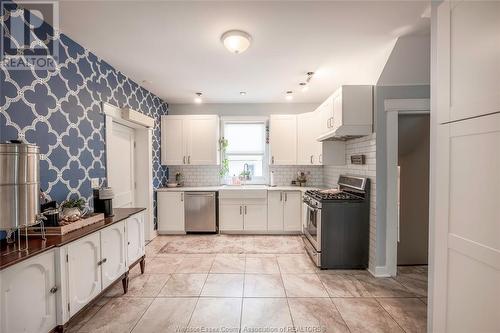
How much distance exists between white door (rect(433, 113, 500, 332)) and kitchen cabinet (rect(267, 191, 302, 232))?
2816mm

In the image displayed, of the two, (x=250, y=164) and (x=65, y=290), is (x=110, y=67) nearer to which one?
(x=65, y=290)

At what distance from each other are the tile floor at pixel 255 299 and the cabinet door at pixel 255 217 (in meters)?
0.97

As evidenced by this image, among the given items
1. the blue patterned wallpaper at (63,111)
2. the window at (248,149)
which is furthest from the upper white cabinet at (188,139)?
the blue patterned wallpaper at (63,111)

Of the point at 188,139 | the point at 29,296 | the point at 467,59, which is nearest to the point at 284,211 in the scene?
the point at 188,139

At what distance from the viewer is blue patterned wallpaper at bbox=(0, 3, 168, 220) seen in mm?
1763

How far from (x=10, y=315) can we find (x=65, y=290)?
34 centimetres

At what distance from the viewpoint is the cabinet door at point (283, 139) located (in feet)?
15.0

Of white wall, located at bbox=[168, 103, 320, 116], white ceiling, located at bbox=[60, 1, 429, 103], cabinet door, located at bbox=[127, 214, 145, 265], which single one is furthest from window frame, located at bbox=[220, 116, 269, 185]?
cabinet door, located at bbox=[127, 214, 145, 265]

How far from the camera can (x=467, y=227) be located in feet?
4.21

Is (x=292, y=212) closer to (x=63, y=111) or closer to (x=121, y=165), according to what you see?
(x=121, y=165)

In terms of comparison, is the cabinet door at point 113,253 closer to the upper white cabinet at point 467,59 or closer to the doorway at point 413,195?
the upper white cabinet at point 467,59

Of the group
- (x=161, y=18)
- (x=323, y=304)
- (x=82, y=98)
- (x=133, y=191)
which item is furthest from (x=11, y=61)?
(x=323, y=304)

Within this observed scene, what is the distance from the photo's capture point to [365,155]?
3043 mm

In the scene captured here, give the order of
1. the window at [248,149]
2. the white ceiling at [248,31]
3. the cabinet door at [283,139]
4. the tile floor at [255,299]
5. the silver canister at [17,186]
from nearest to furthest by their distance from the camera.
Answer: the silver canister at [17,186] < the white ceiling at [248,31] < the tile floor at [255,299] < the cabinet door at [283,139] < the window at [248,149]
